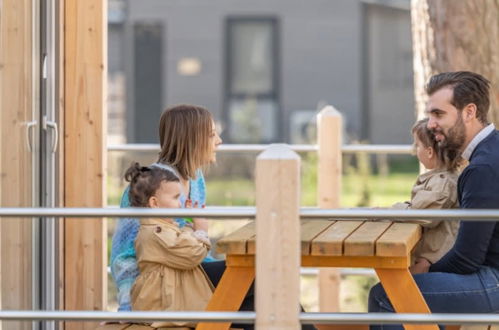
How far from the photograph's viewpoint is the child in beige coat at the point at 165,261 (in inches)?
172

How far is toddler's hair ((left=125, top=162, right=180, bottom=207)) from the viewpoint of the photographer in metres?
4.52

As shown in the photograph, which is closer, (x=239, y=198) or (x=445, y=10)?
(x=445, y=10)

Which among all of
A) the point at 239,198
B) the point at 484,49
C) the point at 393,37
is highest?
the point at 393,37

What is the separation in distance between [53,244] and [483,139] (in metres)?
1.93

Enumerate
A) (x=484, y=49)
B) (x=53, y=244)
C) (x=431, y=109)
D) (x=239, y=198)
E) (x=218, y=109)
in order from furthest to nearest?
1. (x=218, y=109)
2. (x=239, y=198)
3. (x=484, y=49)
4. (x=53, y=244)
5. (x=431, y=109)

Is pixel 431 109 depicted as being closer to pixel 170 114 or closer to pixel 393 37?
pixel 170 114

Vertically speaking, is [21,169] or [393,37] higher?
[393,37]

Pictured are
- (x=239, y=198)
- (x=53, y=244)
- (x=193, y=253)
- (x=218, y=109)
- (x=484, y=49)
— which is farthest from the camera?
(x=218, y=109)

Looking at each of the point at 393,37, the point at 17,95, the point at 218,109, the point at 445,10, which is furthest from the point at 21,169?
the point at 393,37

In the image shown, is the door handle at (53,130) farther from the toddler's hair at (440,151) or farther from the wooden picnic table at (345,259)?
the toddler's hair at (440,151)

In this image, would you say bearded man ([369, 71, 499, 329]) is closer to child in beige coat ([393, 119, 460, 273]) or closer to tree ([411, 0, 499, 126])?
child in beige coat ([393, 119, 460, 273])

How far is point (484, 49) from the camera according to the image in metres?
6.18

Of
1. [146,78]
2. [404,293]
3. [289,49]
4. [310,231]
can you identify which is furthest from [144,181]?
[289,49]

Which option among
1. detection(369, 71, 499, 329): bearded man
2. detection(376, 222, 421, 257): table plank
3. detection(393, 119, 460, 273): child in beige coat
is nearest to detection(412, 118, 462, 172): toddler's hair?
detection(393, 119, 460, 273): child in beige coat
